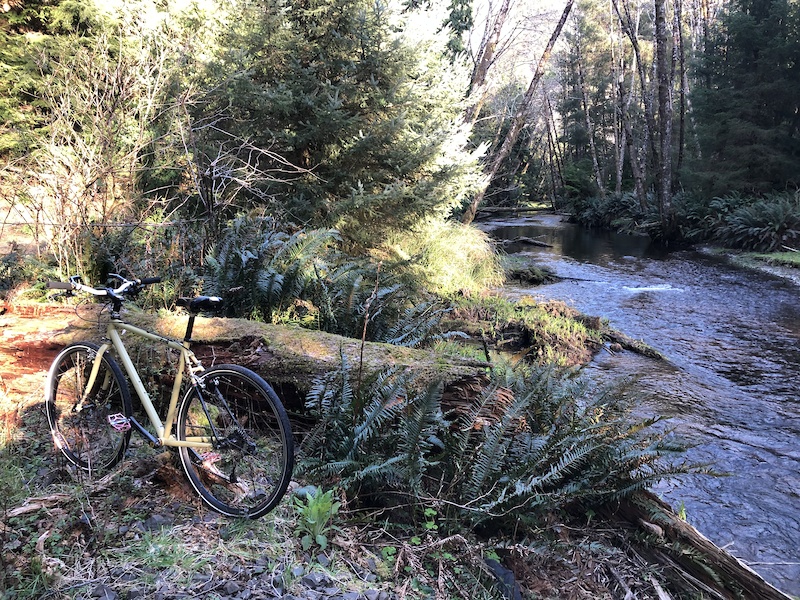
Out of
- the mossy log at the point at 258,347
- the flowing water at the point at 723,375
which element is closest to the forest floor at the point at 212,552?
the mossy log at the point at 258,347

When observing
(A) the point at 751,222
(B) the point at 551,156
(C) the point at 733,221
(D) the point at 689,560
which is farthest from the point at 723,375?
(B) the point at 551,156

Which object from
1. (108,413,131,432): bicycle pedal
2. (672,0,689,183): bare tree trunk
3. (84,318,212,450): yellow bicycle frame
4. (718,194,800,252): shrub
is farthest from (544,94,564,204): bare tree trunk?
(108,413,131,432): bicycle pedal

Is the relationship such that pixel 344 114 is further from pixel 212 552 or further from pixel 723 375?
pixel 212 552

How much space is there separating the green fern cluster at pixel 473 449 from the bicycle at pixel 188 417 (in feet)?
1.30

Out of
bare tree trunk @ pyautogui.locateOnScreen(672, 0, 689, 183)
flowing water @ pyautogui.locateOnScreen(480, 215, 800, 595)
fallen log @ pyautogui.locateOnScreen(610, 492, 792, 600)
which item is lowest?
flowing water @ pyautogui.locateOnScreen(480, 215, 800, 595)

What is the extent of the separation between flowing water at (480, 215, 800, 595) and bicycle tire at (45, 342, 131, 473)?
3.70m

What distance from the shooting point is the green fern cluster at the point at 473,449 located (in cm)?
284

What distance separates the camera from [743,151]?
773 inches

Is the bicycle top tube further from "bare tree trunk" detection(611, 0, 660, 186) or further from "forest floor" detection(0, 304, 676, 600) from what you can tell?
"bare tree trunk" detection(611, 0, 660, 186)

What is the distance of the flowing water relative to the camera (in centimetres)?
383

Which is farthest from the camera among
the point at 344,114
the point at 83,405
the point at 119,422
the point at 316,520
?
the point at 344,114

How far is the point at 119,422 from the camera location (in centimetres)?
283

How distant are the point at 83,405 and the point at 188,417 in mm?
915

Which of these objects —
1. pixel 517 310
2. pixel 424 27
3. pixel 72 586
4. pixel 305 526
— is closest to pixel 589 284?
pixel 517 310
